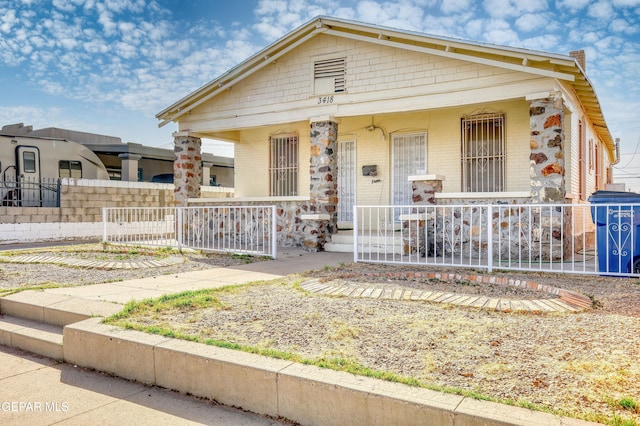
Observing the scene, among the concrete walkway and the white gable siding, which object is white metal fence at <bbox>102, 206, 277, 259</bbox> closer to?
the white gable siding

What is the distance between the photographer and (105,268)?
24.3ft

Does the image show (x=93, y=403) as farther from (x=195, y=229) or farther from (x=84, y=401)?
(x=195, y=229)

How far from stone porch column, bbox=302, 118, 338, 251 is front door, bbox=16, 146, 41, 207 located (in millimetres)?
8579

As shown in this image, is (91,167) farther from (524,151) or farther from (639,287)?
(639,287)

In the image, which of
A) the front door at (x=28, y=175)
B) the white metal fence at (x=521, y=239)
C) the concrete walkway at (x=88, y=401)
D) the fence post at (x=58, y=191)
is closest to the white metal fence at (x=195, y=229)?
the fence post at (x=58, y=191)

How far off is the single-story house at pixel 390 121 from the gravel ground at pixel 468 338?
13.9 feet

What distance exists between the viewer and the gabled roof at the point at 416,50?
8164 millimetres

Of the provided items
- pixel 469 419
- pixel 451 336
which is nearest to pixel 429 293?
pixel 451 336

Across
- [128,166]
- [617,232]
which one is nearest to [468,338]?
[617,232]

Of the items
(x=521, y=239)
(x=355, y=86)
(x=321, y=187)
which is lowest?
A: (x=521, y=239)

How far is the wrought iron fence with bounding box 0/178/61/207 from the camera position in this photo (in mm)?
13133

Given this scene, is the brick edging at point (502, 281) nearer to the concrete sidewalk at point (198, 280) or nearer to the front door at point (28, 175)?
→ the concrete sidewalk at point (198, 280)

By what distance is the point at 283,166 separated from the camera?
1286 cm

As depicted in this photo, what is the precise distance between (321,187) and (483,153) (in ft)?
12.2
